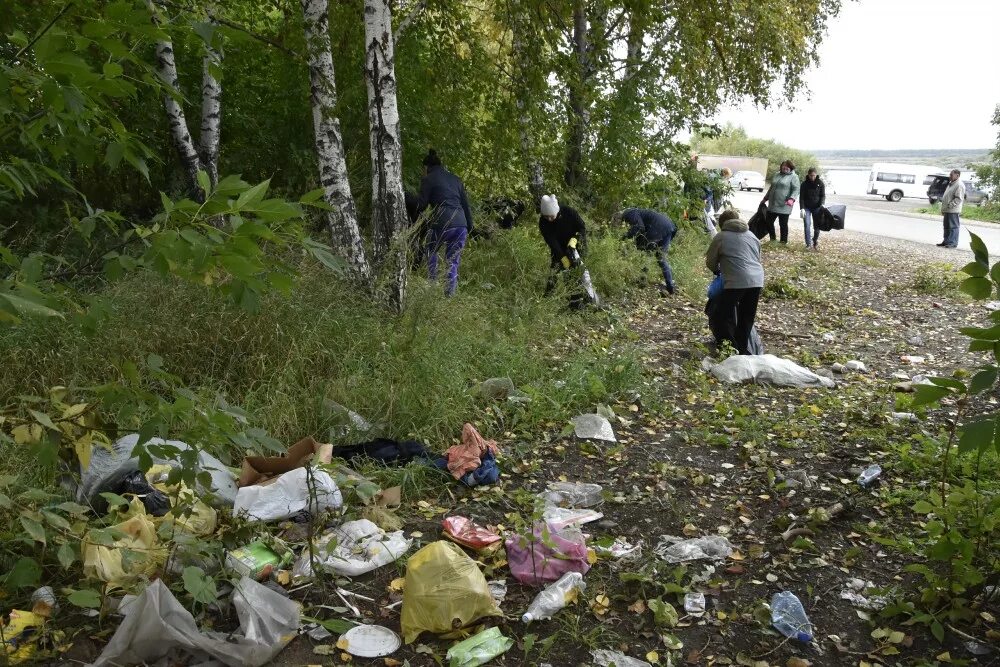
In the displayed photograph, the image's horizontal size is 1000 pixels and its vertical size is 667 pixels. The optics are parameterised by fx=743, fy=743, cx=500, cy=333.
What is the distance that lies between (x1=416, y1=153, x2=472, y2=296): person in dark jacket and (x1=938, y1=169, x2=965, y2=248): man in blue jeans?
1036 cm

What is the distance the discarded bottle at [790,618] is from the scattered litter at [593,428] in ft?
6.32

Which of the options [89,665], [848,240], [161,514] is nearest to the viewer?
[89,665]

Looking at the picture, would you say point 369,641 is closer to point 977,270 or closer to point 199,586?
point 199,586

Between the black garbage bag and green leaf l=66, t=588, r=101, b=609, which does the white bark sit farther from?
green leaf l=66, t=588, r=101, b=609

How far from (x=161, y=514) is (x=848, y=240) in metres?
16.0

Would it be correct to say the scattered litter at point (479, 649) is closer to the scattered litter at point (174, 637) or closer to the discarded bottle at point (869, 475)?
the scattered litter at point (174, 637)

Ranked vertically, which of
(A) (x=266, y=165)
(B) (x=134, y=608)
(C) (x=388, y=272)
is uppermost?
(A) (x=266, y=165)

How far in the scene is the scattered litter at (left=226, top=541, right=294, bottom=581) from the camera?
3.19m

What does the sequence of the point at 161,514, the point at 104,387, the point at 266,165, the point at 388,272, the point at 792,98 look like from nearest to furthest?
the point at 104,387 → the point at 161,514 → the point at 388,272 → the point at 266,165 → the point at 792,98

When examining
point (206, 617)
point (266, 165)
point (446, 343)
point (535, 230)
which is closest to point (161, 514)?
point (206, 617)

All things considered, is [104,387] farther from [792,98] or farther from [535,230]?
[792,98]

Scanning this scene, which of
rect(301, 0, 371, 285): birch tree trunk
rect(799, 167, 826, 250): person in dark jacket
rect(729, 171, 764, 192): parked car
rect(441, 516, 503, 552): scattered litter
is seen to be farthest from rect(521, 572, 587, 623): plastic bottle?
rect(729, 171, 764, 192): parked car

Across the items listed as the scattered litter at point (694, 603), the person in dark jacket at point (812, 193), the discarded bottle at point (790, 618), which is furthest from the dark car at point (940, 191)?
the scattered litter at point (694, 603)

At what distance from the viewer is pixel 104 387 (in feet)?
6.51
